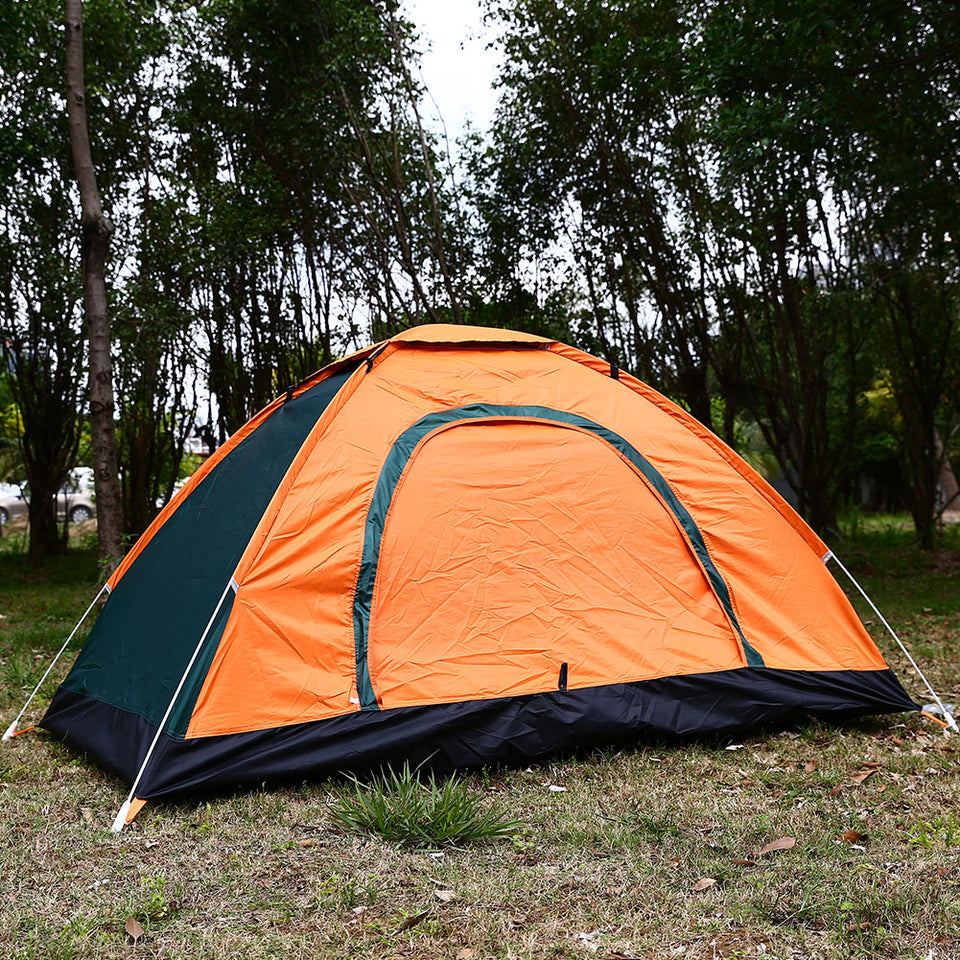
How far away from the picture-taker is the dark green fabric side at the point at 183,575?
389 cm

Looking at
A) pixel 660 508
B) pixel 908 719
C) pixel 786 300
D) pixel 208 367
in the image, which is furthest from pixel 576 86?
pixel 908 719

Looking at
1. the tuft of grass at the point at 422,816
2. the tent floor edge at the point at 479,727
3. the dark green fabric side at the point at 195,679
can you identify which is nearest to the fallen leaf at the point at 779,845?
the tuft of grass at the point at 422,816

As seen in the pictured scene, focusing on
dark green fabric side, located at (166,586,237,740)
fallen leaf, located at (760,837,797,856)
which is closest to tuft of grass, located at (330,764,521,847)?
dark green fabric side, located at (166,586,237,740)

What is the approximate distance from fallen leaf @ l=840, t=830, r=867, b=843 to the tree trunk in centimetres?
586

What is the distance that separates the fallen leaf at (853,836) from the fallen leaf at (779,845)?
0.19 metres

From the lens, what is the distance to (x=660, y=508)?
14.8 ft

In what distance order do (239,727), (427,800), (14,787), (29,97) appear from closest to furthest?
(427,800) → (239,727) → (14,787) → (29,97)

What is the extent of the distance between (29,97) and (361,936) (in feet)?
33.8

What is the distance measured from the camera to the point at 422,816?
3.23m

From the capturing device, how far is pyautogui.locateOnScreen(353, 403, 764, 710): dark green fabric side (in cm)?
388

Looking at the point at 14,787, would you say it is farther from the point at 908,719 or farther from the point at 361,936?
the point at 908,719

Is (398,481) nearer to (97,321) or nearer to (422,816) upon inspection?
(422,816)

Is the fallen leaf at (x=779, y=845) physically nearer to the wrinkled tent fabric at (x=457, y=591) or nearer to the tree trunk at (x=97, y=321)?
the wrinkled tent fabric at (x=457, y=591)

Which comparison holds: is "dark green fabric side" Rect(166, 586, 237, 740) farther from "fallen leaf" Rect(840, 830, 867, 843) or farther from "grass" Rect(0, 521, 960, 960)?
"fallen leaf" Rect(840, 830, 867, 843)
